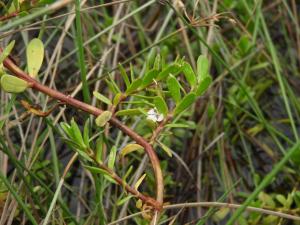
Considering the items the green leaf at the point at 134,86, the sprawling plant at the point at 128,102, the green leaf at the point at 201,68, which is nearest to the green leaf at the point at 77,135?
the sprawling plant at the point at 128,102

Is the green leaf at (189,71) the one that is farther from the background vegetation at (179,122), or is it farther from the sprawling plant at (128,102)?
the background vegetation at (179,122)

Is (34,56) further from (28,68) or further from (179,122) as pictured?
(179,122)

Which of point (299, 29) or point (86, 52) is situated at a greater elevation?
point (86, 52)

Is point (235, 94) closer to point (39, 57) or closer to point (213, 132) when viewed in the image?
point (213, 132)

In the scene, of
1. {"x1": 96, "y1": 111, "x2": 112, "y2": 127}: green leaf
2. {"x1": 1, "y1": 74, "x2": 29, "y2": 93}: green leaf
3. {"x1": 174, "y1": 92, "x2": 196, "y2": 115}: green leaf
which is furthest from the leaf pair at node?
{"x1": 174, "y1": 92, "x2": 196, "y2": 115}: green leaf

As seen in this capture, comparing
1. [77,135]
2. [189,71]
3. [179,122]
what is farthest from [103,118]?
[179,122]

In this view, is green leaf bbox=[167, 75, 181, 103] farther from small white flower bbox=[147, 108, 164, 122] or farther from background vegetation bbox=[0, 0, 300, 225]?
background vegetation bbox=[0, 0, 300, 225]

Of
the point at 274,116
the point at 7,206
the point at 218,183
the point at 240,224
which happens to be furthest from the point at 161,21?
the point at 7,206
